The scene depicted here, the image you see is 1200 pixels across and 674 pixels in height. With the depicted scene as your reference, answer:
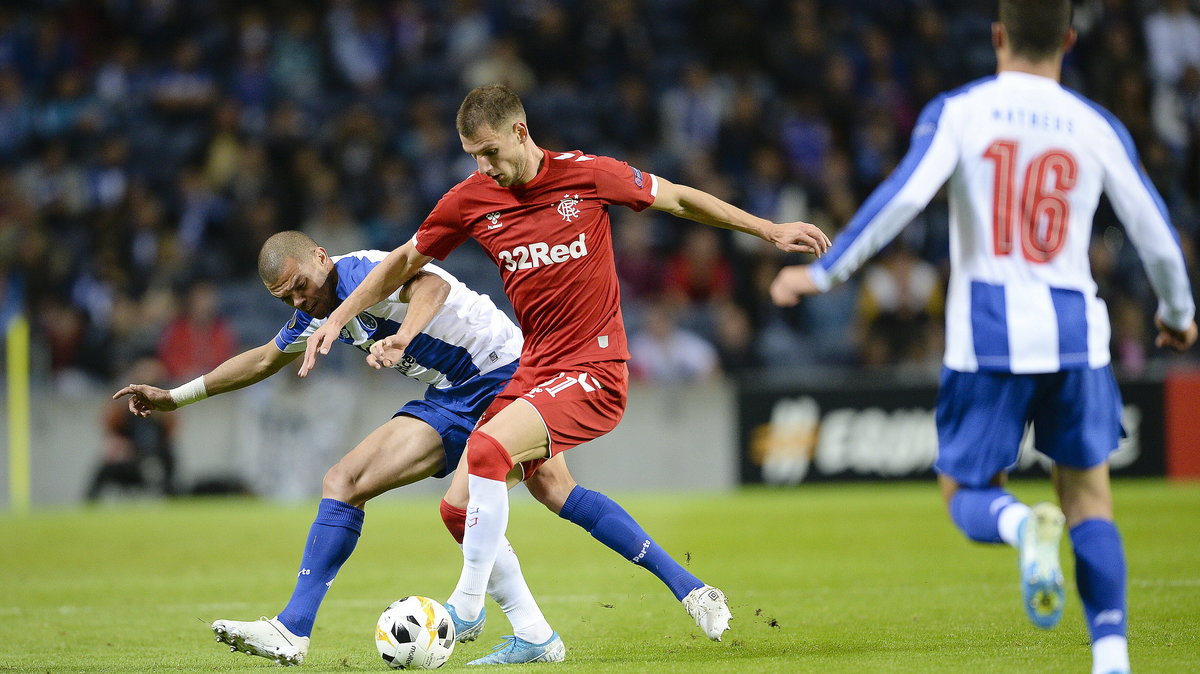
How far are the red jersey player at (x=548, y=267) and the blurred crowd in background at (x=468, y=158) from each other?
9249 mm

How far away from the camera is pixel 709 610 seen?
219 inches

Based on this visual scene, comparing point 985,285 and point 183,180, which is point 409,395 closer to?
point 183,180

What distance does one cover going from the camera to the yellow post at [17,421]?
48.5 ft

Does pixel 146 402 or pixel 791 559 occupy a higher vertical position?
pixel 146 402

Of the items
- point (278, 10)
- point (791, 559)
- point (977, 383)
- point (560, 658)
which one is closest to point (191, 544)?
point (791, 559)

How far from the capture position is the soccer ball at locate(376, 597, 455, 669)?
5.28m

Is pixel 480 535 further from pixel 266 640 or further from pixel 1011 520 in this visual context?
pixel 1011 520

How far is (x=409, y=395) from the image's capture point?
14703 mm

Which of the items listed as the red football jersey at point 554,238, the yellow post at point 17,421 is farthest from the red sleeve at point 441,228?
the yellow post at point 17,421

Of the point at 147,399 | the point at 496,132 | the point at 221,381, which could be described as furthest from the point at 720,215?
the point at 147,399

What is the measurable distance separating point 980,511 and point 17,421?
12991 millimetres

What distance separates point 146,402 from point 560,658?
7.46 feet

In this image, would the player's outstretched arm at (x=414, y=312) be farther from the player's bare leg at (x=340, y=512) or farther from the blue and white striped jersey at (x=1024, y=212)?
the blue and white striped jersey at (x=1024, y=212)

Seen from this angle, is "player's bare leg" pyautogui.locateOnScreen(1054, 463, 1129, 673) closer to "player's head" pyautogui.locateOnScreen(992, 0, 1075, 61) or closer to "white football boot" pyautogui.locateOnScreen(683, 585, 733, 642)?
"player's head" pyautogui.locateOnScreen(992, 0, 1075, 61)
